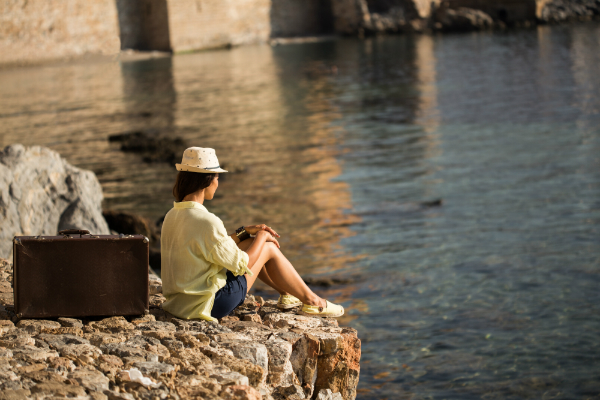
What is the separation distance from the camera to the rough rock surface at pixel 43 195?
666 cm

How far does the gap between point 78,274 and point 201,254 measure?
62cm

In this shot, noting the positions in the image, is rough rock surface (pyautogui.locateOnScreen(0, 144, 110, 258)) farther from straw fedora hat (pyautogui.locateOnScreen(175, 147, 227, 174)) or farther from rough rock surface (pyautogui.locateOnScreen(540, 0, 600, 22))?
rough rock surface (pyautogui.locateOnScreen(540, 0, 600, 22))

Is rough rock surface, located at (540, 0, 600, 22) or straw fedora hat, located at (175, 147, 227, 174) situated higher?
rough rock surface, located at (540, 0, 600, 22)

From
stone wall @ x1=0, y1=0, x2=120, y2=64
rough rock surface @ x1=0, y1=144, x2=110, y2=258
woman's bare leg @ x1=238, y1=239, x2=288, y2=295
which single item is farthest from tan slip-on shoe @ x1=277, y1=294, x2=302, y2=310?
stone wall @ x1=0, y1=0, x2=120, y2=64

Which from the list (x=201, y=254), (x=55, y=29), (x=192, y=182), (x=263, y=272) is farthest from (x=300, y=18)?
(x=201, y=254)

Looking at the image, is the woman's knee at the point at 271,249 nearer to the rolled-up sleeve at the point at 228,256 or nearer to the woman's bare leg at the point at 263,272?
the woman's bare leg at the point at 263,272

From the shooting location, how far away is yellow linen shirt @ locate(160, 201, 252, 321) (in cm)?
366

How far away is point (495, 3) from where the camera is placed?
45.6 meters

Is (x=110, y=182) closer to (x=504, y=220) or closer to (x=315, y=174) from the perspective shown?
(x=315, y=174)

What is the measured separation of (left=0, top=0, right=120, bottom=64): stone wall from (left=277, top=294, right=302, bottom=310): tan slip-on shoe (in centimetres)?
3268

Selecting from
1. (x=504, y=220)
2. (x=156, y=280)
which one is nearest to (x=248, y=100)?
(x=504, y=220)

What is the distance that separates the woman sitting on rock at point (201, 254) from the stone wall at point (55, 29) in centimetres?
3277

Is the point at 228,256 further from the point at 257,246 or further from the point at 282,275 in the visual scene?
the point at 282,275

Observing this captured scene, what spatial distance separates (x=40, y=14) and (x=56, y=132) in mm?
21304
